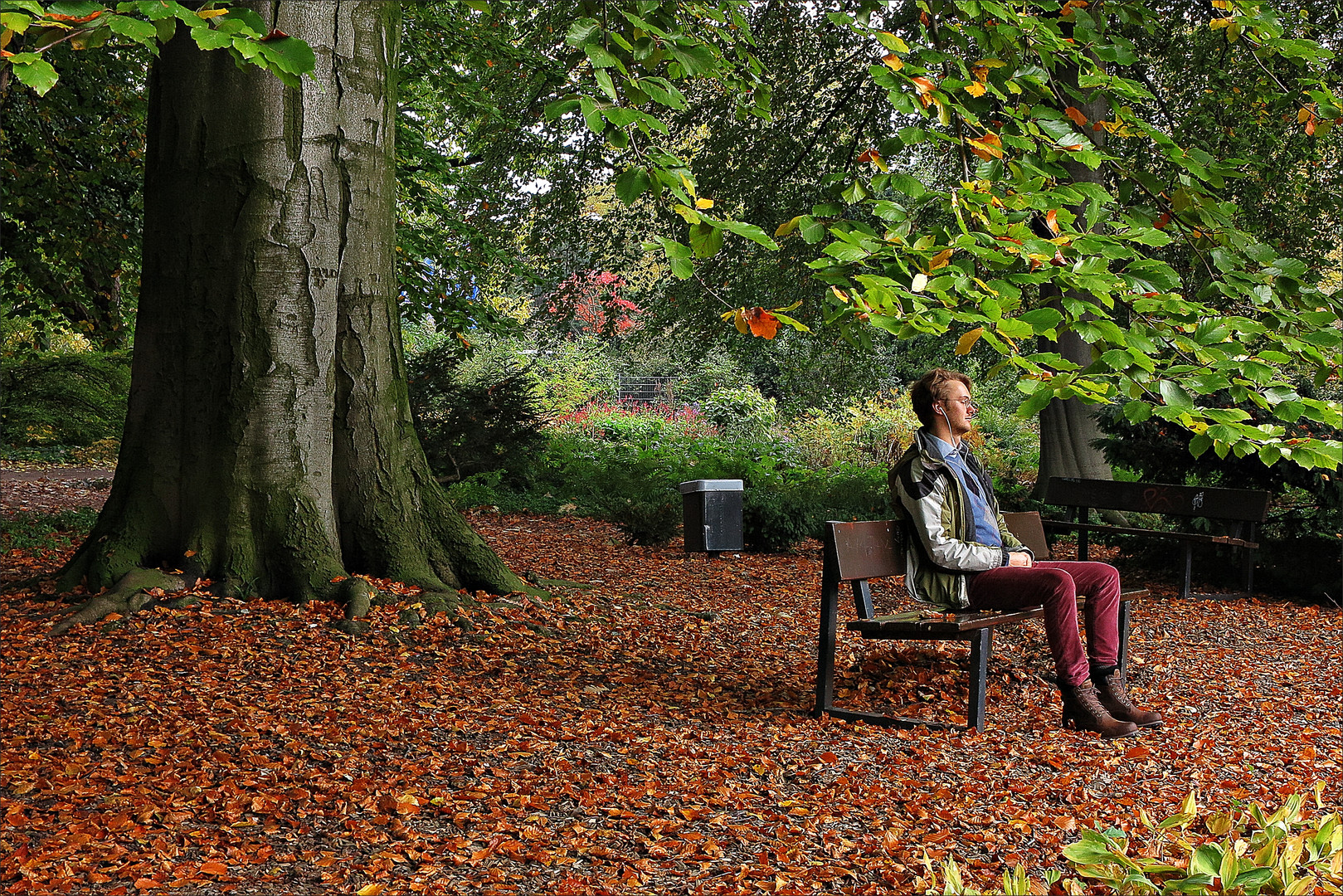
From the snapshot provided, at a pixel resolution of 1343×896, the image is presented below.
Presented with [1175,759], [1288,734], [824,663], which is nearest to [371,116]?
[824,663]

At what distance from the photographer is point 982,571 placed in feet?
13.7

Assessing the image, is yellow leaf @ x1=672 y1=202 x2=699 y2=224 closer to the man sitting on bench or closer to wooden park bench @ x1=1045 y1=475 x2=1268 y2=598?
the man sitting on bench

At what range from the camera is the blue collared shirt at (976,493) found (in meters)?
4.19

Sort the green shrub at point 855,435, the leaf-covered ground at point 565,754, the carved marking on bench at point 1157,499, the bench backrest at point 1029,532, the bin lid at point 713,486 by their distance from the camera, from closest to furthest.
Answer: the leaf-covered ground at point 565,754
the bench backrest at point 1029,532
the carved marking on bench at point 1157,499
the bin lid at point 713,486
the green shrub at point 855,435

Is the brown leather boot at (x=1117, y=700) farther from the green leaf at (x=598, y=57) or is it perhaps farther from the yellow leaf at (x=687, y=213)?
the green leaf at (x=598, y=57)

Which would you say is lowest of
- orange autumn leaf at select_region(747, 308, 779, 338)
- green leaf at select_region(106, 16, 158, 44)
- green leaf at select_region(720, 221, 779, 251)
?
orange autumn leaf at select_region(747, 308, 779, 338)

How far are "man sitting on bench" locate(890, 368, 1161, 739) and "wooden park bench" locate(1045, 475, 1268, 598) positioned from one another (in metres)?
3.43

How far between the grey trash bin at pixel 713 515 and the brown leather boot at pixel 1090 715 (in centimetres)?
495

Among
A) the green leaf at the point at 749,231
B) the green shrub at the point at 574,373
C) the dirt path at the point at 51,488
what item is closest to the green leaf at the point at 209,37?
the green leaf at the point at 749,231

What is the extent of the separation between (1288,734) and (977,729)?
51.2 inches

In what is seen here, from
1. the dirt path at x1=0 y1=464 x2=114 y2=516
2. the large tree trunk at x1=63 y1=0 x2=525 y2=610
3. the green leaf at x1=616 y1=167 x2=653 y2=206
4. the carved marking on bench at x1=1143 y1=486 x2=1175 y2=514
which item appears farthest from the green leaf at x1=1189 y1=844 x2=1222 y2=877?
the dirt path at x1=0 y1=464 x2=114 y2=516

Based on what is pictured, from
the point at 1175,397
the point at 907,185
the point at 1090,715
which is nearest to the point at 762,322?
the point at 907,185

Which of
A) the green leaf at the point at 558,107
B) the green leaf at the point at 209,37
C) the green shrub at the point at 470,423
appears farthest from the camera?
the green shrub at the point at 470,423

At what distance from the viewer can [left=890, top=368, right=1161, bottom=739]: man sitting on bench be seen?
13.1 feet
